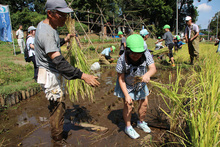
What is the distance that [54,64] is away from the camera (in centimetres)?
210

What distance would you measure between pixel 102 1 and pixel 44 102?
89.5ft

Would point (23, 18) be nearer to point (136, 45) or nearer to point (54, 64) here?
point (54, 64)

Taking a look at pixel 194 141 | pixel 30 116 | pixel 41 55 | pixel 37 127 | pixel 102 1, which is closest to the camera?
pixel 194 141

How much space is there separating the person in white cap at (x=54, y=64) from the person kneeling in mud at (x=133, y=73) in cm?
39

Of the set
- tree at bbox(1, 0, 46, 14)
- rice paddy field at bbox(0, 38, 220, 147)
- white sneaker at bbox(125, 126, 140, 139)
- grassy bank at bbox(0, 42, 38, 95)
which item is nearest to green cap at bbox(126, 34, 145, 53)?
rice paddy field at bbox(0, 38, 220, 147)

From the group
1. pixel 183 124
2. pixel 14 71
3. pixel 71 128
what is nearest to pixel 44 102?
pixel 71 128

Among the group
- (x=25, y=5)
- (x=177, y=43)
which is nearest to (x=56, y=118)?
(x=177, y=43)

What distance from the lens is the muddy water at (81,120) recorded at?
2387 millimetres

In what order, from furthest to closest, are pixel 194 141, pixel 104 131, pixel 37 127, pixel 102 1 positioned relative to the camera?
1. pixel 102 1
2. pixel 37 127
3. pixel 104 131
4. pixel 194 141

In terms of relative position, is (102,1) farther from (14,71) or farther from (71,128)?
(71,128)

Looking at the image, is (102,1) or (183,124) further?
(102,1)

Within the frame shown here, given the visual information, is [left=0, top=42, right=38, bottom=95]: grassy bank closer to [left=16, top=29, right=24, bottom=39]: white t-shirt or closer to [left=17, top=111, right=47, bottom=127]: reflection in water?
[left=17, top=111, right=47, bottom=127]: reflection in water

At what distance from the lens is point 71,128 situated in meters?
2.83

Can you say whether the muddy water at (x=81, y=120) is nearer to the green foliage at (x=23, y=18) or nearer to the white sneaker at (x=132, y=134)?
the white sneaker at (x=132, y=134)
